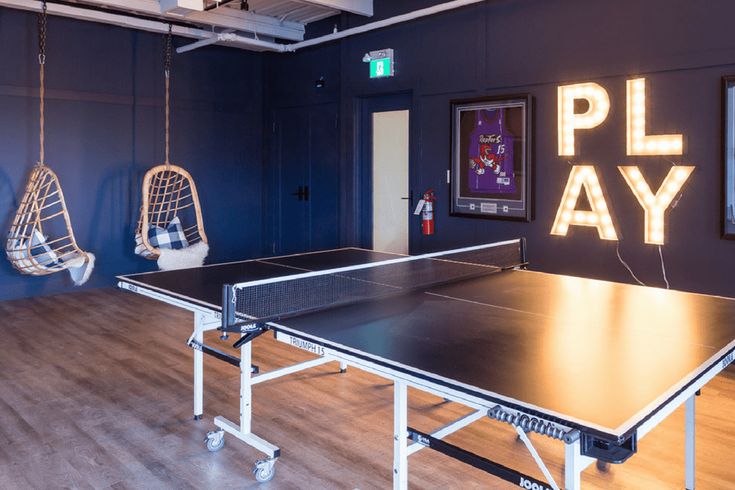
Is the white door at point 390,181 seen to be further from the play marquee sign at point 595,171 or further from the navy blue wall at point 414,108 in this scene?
the play marquee sign at point 595,171

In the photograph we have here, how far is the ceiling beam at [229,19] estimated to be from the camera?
5551mm

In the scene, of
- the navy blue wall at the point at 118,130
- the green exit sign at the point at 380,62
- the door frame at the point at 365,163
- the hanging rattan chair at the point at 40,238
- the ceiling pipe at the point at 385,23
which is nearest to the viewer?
the ceiling pipe at the point at 385,23

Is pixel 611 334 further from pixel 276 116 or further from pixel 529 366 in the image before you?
pixel 276 116

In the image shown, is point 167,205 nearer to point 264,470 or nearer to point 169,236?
point 169,236

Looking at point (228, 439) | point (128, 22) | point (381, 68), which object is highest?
point (128, 22)

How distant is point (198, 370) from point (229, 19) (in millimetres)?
4216

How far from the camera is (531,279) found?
3.11m

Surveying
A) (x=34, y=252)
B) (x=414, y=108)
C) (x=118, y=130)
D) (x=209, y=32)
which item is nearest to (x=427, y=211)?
(x=414, y=108)

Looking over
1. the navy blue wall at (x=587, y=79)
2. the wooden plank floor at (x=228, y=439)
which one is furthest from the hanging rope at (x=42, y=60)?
the navy blue wall at (x=587, y=79)

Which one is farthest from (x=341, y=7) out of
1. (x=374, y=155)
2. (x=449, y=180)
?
(x=449, y=180)

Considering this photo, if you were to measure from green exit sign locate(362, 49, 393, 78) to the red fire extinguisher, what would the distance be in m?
1.19

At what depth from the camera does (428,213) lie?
18.6 ft

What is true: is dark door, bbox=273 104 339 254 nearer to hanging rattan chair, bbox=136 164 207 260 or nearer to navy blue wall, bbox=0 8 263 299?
navy blue wall, bbox=0 8 263 299

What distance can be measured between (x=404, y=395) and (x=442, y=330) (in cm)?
26
